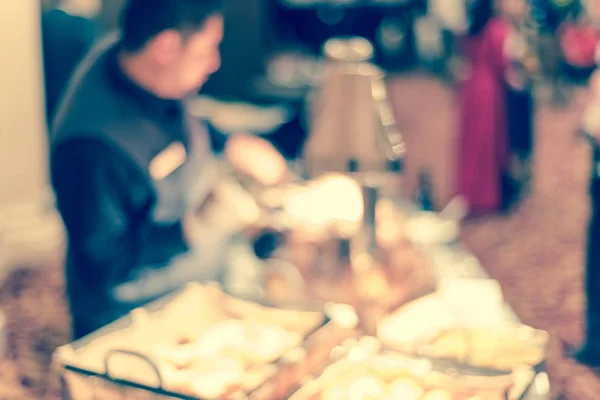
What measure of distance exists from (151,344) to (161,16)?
0.82 metres

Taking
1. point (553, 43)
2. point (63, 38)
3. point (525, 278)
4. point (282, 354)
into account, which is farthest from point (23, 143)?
point (553, 43)

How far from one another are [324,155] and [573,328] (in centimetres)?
172

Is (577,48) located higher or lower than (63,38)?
lower

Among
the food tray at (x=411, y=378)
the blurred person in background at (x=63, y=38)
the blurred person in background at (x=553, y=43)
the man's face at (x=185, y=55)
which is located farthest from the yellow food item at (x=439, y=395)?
the blurred person in background at (x=553, y=43)

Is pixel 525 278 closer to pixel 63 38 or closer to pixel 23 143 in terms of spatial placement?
pixel 63 38

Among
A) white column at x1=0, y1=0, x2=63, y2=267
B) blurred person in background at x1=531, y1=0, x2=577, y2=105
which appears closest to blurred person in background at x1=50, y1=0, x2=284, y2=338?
white column at x1=0, y1=0, x2=63, y2=267

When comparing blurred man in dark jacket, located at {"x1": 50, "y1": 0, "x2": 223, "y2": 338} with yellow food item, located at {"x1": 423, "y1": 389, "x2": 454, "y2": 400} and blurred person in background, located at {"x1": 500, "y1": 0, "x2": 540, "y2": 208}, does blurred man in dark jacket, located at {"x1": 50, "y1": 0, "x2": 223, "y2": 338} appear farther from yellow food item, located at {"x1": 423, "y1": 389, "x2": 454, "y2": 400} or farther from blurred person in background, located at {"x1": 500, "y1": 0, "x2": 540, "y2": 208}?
blurred person in background, located at {"x1": 500, "y1": 0, "x2": 540, "y2": 208}

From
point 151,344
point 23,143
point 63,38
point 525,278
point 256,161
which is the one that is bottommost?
point 525,278

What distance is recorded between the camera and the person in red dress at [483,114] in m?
4.12

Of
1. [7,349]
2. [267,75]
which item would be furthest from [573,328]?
[267,75]

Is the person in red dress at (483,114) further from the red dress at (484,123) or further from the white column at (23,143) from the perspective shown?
the white column at (23,143)

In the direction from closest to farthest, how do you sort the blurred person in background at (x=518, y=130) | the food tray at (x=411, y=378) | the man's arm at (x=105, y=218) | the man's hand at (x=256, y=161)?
the food tray at (x=411, y=378) → the man's arm at (x=105, y=218) → the man's hand at (x=256, y=161) → the blurred person in background at (x=518, y=130)

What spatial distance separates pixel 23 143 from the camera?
143 inches

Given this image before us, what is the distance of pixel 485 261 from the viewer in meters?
3.63
